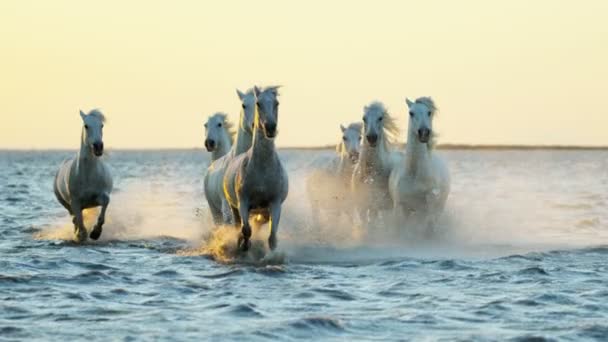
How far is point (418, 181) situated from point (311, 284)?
4436mm

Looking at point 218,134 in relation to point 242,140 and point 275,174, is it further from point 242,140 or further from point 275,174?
Result: point 275,174

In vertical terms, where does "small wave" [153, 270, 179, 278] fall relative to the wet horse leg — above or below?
below

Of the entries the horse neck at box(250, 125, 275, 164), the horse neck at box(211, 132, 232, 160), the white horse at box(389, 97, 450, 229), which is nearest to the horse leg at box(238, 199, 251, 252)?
the horse neck at box(250, 125, 275, 164)

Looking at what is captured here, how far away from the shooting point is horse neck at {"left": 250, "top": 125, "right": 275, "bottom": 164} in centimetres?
1358

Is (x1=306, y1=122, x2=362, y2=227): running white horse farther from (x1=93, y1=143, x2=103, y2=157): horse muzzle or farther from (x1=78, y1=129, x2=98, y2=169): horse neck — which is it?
(x1=93, y1=143, x2=103, y2=157): horse muzzle

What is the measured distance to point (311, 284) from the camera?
473 inches

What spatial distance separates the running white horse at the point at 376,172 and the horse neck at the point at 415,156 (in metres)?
1.37

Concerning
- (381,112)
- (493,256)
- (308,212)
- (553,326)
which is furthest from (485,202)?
(553,326)

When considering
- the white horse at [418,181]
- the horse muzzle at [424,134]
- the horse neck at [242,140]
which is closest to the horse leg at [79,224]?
the horse neck at [242,140]

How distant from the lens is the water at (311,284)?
31.3 feet

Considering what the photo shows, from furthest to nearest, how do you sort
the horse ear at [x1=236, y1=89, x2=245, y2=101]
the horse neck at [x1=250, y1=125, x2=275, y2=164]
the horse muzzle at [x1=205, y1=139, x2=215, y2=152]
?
the horse muzzle at [x1=205, y1=139, x2=215, y2=152], the horse ear at [x1=236, y1=89, x2=245, y2=101], the horse neck at [x1=250, y1=125, x2=275, y2=164]

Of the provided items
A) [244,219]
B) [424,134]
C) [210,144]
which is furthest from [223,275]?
[210,144]

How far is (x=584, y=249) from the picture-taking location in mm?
15352

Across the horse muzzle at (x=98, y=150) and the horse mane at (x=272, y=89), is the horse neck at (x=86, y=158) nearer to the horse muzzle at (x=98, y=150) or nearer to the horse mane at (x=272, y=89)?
the horse muzzle at (x=98, y=150)
